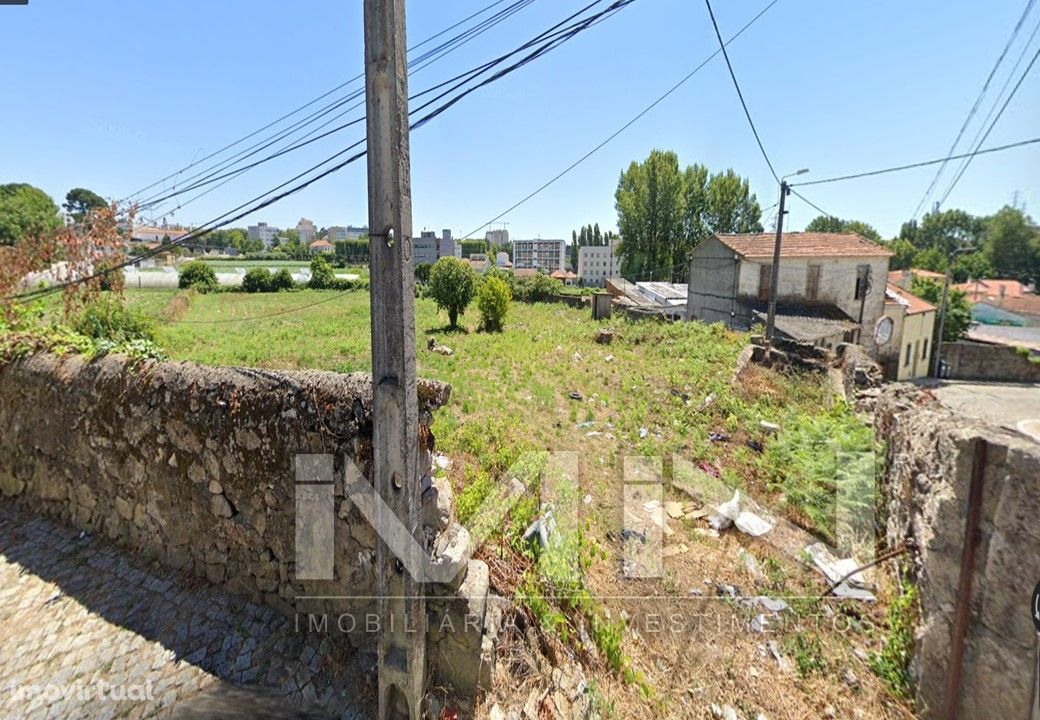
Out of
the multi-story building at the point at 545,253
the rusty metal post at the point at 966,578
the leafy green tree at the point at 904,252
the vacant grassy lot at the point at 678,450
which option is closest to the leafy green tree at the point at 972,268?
the leafy green tree at the point at 904,252

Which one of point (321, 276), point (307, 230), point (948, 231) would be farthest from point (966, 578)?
point (307, 230)

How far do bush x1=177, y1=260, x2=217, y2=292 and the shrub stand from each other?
4155 millimetres

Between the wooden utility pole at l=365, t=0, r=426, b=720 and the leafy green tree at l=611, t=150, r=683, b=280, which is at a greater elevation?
the leafy green tree at l=611, t=150, r=683, b=280

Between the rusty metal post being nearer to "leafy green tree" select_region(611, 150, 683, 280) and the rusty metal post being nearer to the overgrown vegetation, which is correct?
the overgrown vegetation

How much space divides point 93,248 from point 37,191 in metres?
70.1

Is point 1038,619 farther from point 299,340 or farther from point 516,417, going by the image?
point 299,340

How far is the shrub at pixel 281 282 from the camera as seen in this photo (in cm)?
3778

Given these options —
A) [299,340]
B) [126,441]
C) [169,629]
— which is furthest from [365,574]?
[299,340]

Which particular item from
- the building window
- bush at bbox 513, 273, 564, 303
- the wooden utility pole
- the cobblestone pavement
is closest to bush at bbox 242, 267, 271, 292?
bush at bbox 513, 273, 564, 303

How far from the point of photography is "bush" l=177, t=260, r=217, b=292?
35.0 metres

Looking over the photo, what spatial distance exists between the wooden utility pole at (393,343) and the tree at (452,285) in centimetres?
1647

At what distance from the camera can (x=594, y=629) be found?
3260mm

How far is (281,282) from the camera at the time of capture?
3806 cm

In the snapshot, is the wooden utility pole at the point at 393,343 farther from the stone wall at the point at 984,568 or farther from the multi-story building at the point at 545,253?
the multi-story building at the point at 545,253
